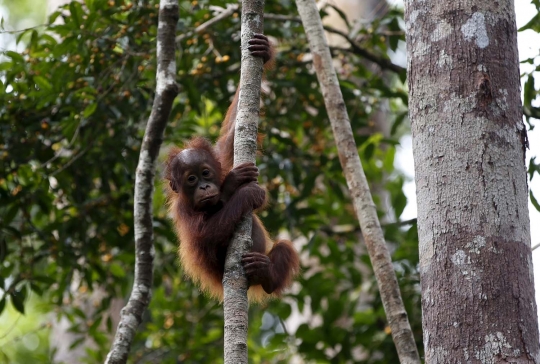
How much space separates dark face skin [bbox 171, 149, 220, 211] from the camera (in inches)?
178

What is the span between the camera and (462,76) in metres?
2.81

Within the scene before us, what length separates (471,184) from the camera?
265 centimetres

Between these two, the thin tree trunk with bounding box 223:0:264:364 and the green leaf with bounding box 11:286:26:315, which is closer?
the thin tree trunk with bounding box 223:0:264:364

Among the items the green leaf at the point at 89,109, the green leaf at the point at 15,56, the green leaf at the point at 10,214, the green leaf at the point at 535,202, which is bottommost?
the green leaf at the point at 535,202

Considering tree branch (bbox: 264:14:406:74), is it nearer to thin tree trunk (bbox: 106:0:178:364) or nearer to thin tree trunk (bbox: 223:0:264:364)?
thin tree trunk (bbox: 106:0:178:364)

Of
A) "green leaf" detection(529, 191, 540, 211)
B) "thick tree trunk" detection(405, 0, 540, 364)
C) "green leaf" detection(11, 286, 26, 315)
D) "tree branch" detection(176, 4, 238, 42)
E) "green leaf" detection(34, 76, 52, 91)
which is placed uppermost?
"tree branch" detection(176, 4, 238, 42)

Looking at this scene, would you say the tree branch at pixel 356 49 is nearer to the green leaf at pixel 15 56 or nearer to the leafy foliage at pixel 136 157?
the leafy foliage at pixel 136 157

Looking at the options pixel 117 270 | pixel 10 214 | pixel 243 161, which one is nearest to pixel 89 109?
pixel 10 214

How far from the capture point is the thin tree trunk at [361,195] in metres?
4.11

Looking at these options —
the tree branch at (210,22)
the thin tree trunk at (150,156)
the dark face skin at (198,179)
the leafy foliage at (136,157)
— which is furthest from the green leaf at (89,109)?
the tree branch at (210,22)

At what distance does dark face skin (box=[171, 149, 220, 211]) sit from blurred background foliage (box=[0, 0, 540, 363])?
0.91 meters

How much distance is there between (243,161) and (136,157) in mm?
2632

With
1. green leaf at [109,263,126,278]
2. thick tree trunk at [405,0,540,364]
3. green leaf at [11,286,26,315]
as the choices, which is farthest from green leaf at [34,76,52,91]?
thick tree trunk at [405,0,540,364]

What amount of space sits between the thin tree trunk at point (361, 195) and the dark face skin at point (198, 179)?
33.9 inches
